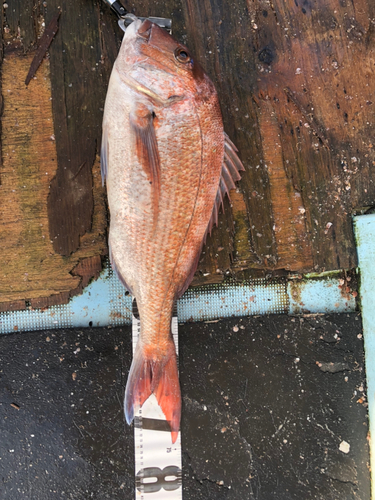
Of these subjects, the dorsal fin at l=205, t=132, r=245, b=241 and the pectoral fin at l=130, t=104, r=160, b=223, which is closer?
the pectoral fin at l=130, t=104, r=160, b=223

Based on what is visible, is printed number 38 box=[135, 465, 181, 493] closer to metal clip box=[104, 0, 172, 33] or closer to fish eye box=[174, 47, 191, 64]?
fish eye box=[174, 47, 191, 64]

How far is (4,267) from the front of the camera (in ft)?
8.91

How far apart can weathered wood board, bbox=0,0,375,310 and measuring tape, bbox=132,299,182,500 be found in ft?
3.28

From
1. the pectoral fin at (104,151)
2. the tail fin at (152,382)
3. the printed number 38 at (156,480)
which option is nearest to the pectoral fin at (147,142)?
the pectoral fin at (104,151)

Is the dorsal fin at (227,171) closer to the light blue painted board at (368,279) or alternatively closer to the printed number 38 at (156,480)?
the light blue painted board at (368,279)

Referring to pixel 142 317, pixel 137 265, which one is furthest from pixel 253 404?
pixel 137 265

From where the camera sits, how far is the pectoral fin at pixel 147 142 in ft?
6.84

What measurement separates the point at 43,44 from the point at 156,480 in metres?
3.80

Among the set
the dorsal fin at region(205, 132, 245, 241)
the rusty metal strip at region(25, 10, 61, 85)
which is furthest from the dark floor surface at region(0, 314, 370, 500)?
the rusty metal strip at region(25, 10, 61, 85)

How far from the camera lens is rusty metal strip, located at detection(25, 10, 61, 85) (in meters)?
2.68

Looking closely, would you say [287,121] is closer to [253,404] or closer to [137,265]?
[137,265]

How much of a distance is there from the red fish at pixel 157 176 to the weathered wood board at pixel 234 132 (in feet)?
1.73

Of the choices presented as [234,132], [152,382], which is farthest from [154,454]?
[234,132]

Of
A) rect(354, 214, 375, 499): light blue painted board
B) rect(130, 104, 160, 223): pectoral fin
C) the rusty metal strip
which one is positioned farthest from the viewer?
rect(354, 214, 375, 499): light blue painted board
